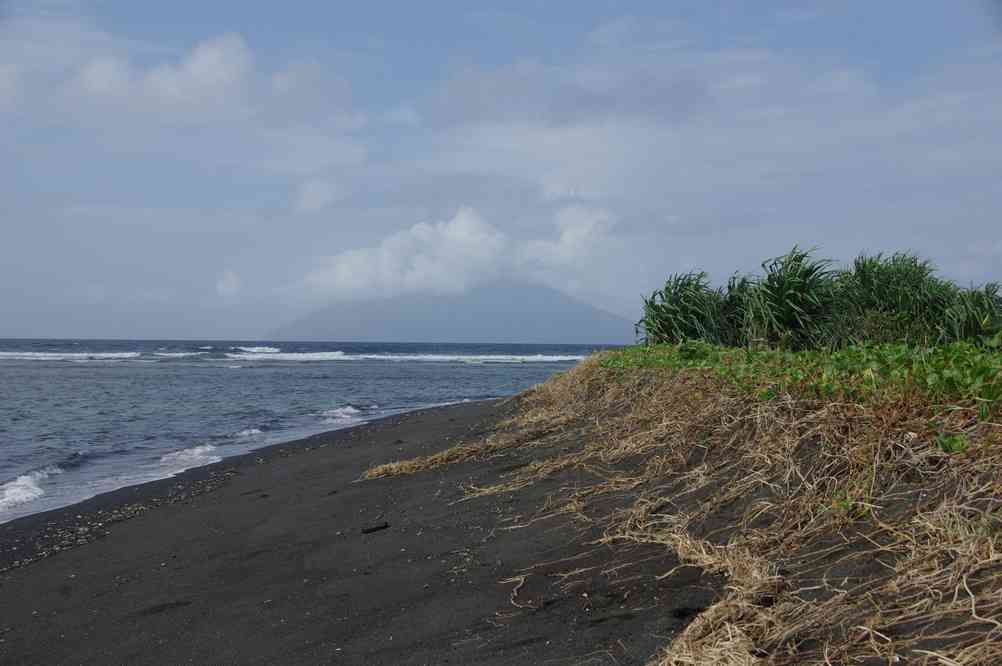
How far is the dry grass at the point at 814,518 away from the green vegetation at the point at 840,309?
4874 mm

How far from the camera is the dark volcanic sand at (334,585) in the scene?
3.74m

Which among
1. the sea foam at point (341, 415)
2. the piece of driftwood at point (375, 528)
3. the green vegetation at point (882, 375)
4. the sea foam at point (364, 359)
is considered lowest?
the sea foam at point (341, 415)

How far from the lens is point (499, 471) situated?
7234mm

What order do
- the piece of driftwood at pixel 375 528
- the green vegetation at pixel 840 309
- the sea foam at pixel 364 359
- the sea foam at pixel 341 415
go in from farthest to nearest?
1. the sea foam at pixel 364 359
2. the sea foam at pixel 341 415
3. the green vegetation at pixel 840 309
4. the piece of driftwood at pixel 375 528

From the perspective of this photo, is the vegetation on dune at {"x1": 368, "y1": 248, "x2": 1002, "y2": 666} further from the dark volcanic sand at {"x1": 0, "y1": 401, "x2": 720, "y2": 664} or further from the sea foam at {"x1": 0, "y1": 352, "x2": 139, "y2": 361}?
the sea foam at {"x1": 0, "y1": 352, "x2": 139, "y2": 361}

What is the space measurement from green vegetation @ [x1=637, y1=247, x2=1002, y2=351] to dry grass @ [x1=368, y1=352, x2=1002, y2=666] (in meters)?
4.87

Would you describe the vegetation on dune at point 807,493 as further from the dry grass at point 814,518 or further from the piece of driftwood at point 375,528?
the piece of driftwood at point 375,528

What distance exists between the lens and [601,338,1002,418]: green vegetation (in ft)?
14.4

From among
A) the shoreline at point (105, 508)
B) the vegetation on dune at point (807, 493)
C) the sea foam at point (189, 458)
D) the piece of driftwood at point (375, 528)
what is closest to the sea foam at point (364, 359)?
the sea foam at point (189, 458)

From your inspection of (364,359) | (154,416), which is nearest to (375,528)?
(154,416)

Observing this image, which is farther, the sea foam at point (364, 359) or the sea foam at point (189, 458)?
the sea foam at point (364, 359)

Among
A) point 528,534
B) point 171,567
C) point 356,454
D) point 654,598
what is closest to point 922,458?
point 654,598

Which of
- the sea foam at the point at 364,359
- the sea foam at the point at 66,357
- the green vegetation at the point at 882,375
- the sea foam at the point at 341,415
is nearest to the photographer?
the green vegetation at the point at 882,375

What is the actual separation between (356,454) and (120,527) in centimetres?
344
